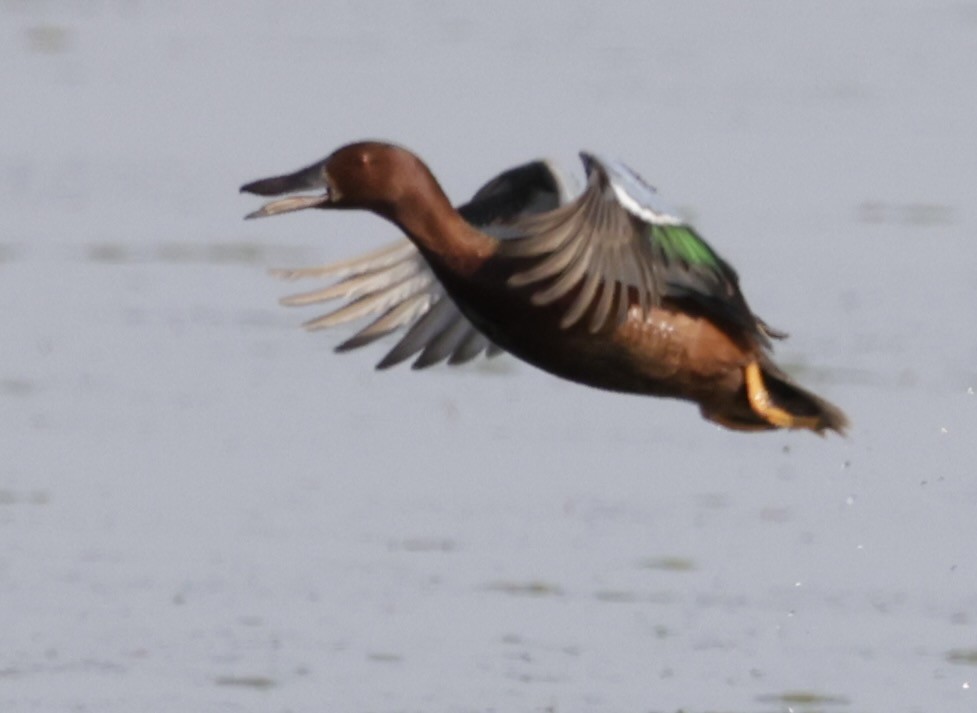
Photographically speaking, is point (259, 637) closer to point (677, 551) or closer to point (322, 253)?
point (677, 551)

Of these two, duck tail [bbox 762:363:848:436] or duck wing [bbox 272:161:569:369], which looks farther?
duck wing [bbox 272:161:569:369]

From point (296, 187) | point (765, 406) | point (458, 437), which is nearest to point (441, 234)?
point (296, 187)

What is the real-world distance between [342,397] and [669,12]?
7.03 m

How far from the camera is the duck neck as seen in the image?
18.1 ft

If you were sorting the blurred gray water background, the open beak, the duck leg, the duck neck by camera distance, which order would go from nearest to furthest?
1. the duck neck
2. the open beak
3. the duck leg
4. the blurred gray water background

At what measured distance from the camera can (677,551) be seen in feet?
23.3

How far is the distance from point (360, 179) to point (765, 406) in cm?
113

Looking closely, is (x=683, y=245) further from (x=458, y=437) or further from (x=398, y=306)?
(x=458, y=437)

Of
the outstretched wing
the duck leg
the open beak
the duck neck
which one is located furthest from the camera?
the duck leg

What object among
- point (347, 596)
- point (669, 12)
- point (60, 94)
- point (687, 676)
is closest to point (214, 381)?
point (347, 596)

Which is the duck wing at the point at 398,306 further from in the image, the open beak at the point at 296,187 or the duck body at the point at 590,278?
the open beak at the point at 296,187

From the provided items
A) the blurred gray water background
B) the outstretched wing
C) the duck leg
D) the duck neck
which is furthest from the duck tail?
the duck neck

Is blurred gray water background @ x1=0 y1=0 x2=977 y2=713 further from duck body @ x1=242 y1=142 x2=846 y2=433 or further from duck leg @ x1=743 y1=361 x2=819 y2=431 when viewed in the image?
duck body @ x1=242 y1=142 x2=846 y2=433

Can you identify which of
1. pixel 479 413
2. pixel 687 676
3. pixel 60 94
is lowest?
pixel 687 676
